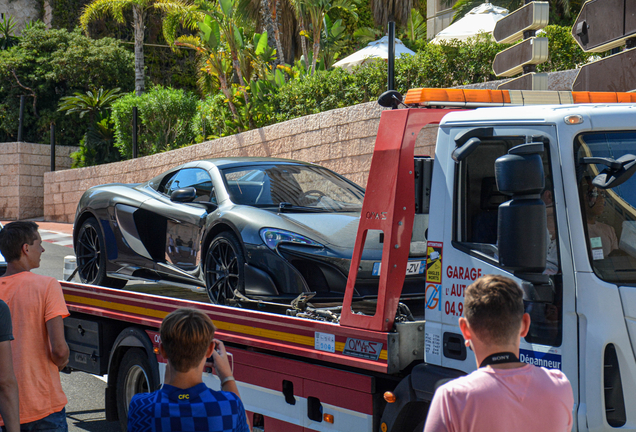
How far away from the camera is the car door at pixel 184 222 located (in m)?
5.49

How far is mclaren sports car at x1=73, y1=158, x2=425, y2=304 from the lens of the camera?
14.9ft

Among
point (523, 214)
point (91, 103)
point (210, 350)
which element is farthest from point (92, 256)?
point (91, 103)

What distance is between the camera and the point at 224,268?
503cm

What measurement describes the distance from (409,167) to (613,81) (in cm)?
296

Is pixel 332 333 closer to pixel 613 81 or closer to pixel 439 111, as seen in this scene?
pixel 439 111

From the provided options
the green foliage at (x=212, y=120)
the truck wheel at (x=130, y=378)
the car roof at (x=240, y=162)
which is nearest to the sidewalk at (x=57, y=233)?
the green foliage at (x=212, y=120)

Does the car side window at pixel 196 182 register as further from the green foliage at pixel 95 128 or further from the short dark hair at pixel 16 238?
the green foliage at pixel 95 128

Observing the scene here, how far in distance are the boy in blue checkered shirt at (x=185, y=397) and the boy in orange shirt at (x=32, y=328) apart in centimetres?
162

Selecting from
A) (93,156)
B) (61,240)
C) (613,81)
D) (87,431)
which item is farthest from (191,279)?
(93,156)

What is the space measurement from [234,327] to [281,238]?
0.77 meters

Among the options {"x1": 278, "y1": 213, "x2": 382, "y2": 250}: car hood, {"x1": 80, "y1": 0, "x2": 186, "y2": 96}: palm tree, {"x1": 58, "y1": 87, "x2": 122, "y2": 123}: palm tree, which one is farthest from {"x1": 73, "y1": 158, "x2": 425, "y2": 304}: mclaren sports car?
{"x1": 58, "y1": 87, "x2": 122, "y2": 123}: palm tree

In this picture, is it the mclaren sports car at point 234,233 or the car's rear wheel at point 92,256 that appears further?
the car's rear wheel at point 92,256

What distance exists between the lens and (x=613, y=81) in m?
5.34

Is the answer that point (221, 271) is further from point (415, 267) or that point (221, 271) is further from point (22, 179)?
point (22, 179)
